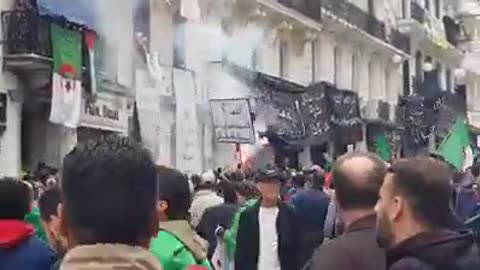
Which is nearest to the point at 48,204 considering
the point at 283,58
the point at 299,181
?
the point at 299,181

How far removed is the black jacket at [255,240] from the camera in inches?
360

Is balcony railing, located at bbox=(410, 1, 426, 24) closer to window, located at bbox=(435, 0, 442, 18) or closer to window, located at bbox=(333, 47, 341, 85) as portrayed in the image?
window, located at bbox=(435, 0, 442, 18)

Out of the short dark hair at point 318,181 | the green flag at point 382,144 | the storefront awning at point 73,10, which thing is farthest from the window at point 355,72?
the short dark hair at point 318,181

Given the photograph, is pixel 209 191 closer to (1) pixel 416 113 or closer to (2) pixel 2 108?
(2) pixel 2 108

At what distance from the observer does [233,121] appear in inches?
708

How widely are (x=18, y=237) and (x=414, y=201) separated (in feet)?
6.61

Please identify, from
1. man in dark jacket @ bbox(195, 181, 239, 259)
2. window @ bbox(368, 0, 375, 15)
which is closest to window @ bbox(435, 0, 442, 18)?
window @ bbox(368, 0, 375, 15)

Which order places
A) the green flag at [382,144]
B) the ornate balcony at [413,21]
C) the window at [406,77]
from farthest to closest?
the window at [406,77], the ornate balcony at [413,21], the green flag at [382,144]

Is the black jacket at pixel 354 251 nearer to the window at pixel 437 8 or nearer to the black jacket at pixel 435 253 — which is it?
the black jacket at pixel 435 253

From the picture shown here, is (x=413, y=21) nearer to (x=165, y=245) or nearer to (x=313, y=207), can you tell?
(x=313, y=207)

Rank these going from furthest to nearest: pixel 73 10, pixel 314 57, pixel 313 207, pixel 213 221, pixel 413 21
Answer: pixel 413 21, pixel 314 57, pixel 73 10, pixel 313 207, pixel 213 221

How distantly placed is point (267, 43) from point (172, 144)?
28.7 feet

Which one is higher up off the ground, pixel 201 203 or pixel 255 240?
pixel 201 203

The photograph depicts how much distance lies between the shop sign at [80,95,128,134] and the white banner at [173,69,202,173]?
0.94 metres
